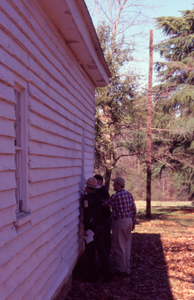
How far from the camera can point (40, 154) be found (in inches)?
161

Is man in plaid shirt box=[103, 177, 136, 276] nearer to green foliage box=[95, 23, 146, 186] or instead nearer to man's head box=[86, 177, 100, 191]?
man's head box=[86, 177, 100, 191]

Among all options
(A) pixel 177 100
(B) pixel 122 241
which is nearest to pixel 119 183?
(B) pixel 122 241

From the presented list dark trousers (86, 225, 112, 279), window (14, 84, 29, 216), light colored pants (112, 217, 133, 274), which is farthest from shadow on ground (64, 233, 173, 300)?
window (14, 84, 29, 216)

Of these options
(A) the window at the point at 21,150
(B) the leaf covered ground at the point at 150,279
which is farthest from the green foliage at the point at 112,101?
(A) the window at the point at 21,150

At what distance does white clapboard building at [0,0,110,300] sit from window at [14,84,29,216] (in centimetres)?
1

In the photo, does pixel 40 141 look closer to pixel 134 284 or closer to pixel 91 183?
pixel 91 183

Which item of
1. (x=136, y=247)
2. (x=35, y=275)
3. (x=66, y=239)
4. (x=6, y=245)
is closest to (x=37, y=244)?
(x=35, y=275)

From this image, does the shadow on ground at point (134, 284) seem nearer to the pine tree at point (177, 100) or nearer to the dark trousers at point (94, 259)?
the dark trousers at point (94, 259)

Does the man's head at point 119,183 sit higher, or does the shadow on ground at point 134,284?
the man's head at point 119,183

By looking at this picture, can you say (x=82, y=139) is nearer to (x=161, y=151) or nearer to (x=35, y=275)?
(x=35, y=275)

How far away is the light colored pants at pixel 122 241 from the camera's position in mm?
6969

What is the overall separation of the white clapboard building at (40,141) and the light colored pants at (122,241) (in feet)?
2.79

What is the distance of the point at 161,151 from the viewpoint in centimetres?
2275

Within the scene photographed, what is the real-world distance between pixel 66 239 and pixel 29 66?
320cm
